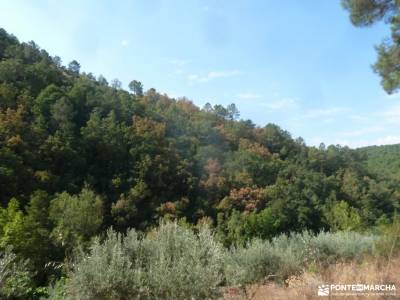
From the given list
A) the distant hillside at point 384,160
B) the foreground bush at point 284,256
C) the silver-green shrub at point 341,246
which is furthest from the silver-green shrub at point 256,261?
the distant hillside at point 384,160

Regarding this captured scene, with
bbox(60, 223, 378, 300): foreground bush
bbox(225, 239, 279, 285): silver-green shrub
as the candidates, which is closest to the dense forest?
bbox(225, 239, 279, 285): silver-green shrub

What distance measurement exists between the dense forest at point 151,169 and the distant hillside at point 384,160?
2.44 feet

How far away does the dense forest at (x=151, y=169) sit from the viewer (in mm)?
40625

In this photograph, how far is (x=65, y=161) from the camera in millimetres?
46781

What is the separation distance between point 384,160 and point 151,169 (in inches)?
2016

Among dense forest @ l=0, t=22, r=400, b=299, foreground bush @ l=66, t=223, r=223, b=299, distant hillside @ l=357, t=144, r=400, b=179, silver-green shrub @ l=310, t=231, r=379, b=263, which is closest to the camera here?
foreground bush @ l=66, t=223, r=223, b=299

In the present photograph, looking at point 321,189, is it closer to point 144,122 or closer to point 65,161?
point 144,122

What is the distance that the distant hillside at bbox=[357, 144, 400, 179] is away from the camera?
68.3m

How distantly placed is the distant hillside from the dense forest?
2.44 feet

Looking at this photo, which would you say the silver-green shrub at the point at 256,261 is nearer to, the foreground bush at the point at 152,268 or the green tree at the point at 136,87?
the foreground bush at the point at 152,268

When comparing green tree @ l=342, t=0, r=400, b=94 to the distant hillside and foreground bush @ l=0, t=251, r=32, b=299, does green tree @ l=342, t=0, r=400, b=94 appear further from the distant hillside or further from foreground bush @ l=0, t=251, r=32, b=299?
the distant hillside

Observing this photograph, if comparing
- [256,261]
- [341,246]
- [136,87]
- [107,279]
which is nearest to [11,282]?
[107,279]

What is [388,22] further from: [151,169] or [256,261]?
[151,169]

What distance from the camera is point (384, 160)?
259ft
